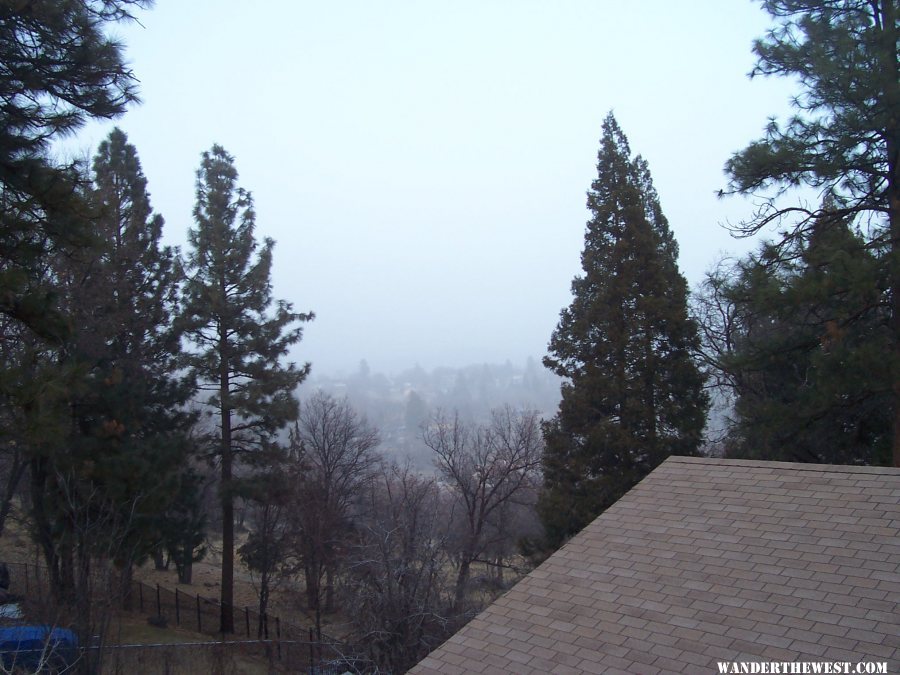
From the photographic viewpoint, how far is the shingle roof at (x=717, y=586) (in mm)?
6301

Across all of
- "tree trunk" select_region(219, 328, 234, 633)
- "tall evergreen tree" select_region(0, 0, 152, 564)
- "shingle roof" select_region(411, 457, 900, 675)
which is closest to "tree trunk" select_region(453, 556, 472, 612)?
"tree trunk" select_region(219, 328, 234, 633)

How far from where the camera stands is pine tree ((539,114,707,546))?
18.5 m

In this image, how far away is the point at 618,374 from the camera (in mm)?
18922

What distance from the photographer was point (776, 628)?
6398 millimetres

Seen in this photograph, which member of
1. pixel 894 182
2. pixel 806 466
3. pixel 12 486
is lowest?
pixel 12 486

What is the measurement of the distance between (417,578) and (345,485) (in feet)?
44.1

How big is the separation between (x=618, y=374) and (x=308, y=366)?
10.8 metres

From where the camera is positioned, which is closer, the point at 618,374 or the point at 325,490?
the point at 618,374

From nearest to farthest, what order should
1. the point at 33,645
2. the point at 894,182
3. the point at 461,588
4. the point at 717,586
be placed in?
the point at 717,586
the point at 33,645
the point at 894,182
the point at 461,588

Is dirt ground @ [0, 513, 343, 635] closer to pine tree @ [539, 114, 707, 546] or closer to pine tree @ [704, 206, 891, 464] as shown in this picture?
pine tree @ [539, 114, 707, 546]

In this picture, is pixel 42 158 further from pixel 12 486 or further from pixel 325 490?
pixel 325 490

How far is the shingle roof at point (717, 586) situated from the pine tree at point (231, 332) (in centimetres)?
1483

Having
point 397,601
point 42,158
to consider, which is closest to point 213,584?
point 397,601

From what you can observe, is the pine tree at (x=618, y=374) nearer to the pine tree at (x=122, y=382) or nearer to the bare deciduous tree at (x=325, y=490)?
the bare deciduous tree at (x=325, y=490)
